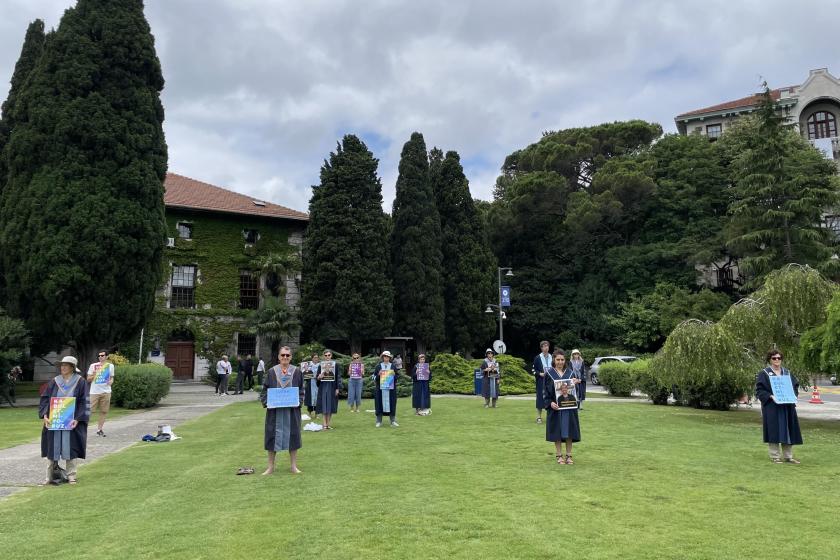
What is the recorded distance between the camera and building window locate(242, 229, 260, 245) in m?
40.2

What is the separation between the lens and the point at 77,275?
22188mm

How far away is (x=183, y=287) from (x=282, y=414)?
3241 centimetres

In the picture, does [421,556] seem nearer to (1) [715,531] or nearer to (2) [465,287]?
(1) [715,531]

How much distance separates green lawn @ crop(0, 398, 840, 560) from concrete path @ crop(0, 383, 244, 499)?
684 mm

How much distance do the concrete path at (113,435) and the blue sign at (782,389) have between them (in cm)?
1128

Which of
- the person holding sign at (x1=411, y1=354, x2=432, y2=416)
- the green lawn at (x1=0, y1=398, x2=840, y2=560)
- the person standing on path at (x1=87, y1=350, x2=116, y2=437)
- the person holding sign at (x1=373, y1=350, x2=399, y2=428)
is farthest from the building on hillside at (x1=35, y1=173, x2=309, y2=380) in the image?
the green lawn at (x1=0, y1=398, x2=840, y2=560)

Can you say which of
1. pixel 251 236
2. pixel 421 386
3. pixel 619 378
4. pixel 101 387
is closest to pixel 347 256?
pixel 251 236

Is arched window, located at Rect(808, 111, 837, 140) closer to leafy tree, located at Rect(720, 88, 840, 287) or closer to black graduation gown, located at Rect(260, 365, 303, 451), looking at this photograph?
leafy tree, located at Rect(720, 88, 840, 287)

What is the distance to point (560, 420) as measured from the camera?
31.1 feet

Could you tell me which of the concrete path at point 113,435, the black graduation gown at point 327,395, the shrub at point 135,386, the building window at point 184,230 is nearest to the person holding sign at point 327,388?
the black graduation gown at point 327,395

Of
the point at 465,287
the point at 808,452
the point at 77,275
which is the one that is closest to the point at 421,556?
the point at 808,452

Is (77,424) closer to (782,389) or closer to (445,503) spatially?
(445,503)

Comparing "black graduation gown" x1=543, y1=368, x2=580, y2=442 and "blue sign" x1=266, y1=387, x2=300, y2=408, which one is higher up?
"blue sign" x1=266, y1=387, x2=300, y2=408

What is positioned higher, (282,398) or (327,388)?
(282,398)
